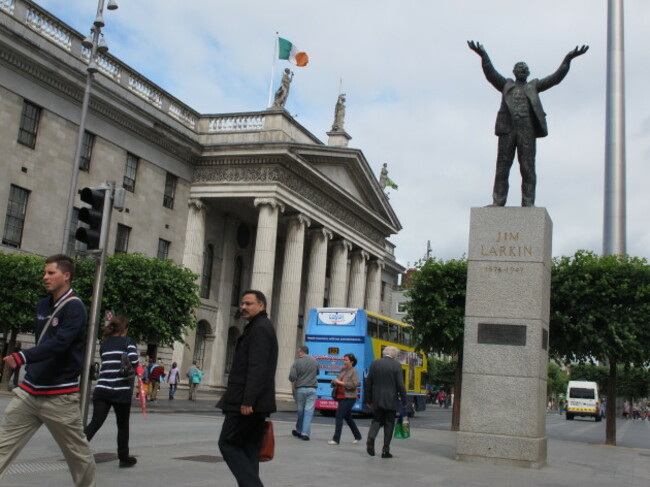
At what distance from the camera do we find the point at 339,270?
46.5 m

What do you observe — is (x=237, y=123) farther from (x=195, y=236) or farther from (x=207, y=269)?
(x=207, y=269)

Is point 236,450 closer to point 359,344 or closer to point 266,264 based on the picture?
point 359,344

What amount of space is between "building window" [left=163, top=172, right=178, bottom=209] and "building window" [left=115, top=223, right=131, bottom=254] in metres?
3.58

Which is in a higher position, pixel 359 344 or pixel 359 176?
pixel 359 176

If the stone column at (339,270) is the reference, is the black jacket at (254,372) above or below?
below

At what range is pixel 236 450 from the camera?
6.23m

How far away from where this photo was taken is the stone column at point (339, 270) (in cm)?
4600

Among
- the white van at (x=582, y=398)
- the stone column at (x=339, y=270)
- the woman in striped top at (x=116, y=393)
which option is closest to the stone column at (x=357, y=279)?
the stone column at (x=339, y=270)

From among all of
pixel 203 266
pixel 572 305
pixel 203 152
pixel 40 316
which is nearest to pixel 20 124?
pixel 203 152

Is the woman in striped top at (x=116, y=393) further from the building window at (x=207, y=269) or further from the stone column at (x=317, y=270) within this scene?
the stone column at (x=317, y=270)

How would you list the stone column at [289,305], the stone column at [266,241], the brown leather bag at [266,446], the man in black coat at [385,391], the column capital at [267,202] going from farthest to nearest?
the stone column at [289,305], the column capital at [267,202], the stone column at [266,241], the man in black coat at [385,391], the brown leather bag at [266,446]

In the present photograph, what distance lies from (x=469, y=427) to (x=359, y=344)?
16.9 m

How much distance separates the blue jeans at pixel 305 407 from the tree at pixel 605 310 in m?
10.1

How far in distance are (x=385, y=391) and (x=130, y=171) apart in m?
25.7
